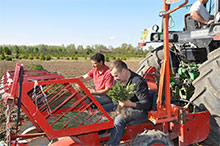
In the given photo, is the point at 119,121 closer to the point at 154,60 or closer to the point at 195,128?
the point at 195,128

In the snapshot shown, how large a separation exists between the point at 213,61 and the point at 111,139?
4.96 feet

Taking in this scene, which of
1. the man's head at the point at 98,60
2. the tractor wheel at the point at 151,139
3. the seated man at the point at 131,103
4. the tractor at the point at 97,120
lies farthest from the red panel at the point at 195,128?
the man's head at the point at 98,60

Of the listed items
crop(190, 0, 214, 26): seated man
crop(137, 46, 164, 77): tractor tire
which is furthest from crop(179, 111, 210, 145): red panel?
crop(137, 46, 164, 77): tractor tire

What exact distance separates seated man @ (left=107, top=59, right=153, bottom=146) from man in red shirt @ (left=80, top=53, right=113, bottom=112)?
72cm

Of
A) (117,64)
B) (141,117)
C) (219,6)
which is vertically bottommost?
(141,117)

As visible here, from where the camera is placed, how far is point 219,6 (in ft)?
10.7

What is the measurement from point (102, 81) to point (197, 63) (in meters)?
1.84

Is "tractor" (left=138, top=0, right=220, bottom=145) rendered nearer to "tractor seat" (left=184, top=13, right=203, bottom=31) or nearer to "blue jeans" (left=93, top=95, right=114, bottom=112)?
"tractor seat" (left=184, top=13, right=203, bottom=31)

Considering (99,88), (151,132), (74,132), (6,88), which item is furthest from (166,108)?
(6,88)

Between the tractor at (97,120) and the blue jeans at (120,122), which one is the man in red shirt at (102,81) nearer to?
the tractor at (97,120)

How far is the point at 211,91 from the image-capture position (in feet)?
8.55

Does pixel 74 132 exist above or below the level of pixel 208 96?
below

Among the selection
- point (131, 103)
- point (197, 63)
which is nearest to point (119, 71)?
point (131, 103)

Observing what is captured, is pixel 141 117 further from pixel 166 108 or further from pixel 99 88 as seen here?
pixel 99 88
